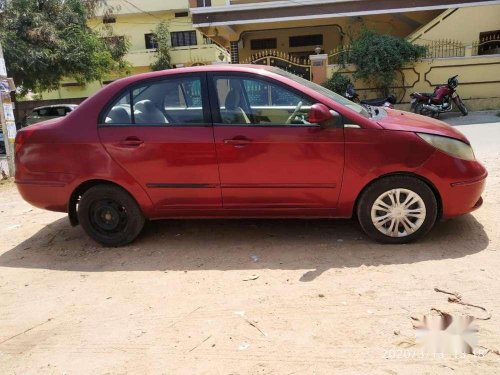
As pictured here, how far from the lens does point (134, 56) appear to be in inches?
1264

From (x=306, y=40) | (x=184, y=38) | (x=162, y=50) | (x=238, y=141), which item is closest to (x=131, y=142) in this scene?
(x=238, y=141)

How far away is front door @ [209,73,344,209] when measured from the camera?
3924 mm

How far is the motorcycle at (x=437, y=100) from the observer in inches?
527

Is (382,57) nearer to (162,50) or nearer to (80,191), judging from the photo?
(80,191)

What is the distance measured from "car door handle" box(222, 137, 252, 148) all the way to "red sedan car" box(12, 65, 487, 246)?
1cm

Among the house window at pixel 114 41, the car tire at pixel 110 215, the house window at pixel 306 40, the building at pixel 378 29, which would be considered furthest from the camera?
the house window at pixel 114 41

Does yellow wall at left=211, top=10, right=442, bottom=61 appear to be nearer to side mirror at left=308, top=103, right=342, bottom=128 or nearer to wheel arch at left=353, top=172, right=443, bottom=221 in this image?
side mirror at left=308, top=103, right=342, bottom=128

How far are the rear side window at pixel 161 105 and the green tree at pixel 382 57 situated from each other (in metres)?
11.5

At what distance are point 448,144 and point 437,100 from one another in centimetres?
1052

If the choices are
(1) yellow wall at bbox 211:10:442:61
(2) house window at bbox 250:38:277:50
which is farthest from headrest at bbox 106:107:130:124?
(2) house window at bbox 250:38:277:50

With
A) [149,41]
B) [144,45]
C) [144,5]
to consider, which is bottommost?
[144,45]

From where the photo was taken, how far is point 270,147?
3957 millimetres

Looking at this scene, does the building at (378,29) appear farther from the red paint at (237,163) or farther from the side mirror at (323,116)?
the side mirror at (323,116)

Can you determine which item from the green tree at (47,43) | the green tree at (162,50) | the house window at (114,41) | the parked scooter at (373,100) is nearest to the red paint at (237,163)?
the parked scooter at (373,100)
